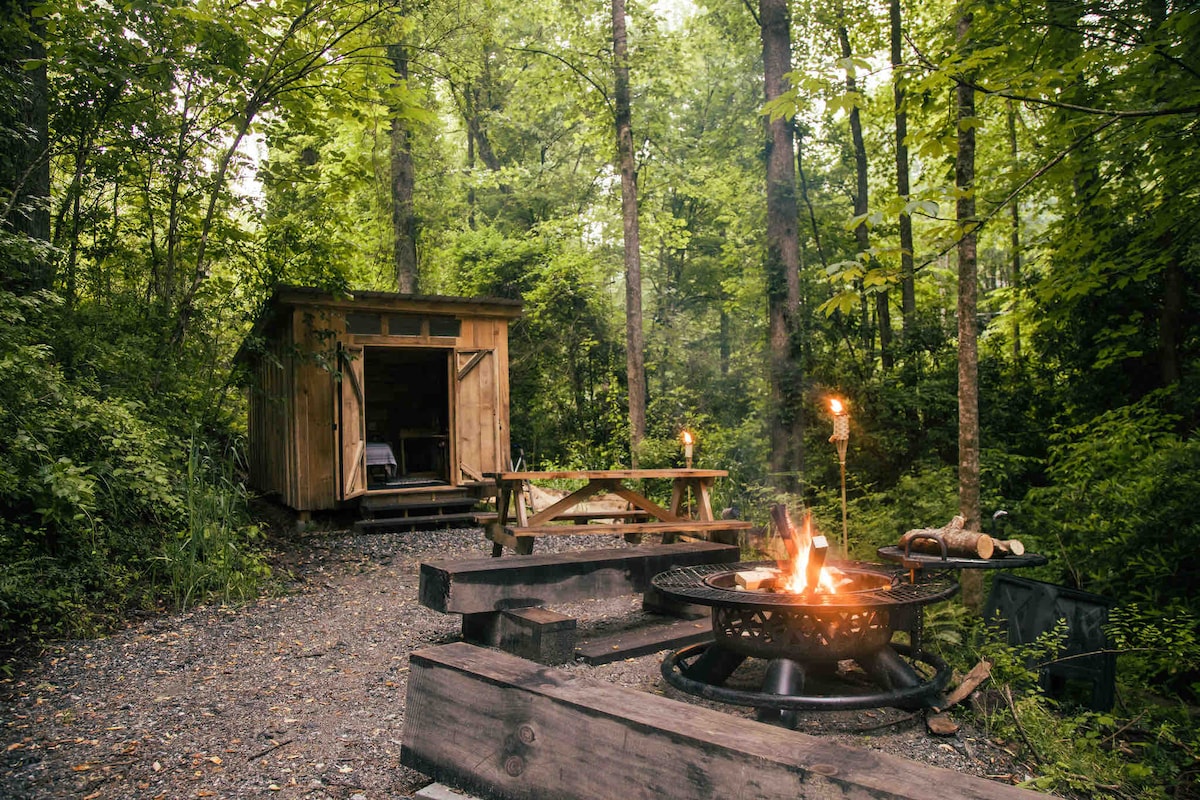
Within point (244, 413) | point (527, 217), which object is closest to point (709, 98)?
point (527, 217)

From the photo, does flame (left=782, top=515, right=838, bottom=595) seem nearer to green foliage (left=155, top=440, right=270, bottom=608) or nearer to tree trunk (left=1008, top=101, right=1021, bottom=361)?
green foliage (left=155, top=440, right=270, bottom=608)

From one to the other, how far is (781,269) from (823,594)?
8155 millimetres

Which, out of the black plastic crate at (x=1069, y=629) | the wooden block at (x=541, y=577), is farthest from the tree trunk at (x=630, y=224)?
the black plastic crate at (x=1069, y=629)

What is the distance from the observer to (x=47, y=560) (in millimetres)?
5051

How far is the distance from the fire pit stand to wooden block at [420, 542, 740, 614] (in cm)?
102

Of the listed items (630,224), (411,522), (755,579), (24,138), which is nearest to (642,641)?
(755,579)

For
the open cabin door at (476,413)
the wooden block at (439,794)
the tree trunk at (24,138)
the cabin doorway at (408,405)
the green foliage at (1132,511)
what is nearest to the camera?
the wooden block at (439,794)

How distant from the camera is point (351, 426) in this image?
9.14 m

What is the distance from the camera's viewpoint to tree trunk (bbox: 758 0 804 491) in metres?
10.4

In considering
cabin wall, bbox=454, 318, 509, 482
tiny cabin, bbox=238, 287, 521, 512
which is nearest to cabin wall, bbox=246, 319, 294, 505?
tiny cabin, bbox=238, 287, 521, 512

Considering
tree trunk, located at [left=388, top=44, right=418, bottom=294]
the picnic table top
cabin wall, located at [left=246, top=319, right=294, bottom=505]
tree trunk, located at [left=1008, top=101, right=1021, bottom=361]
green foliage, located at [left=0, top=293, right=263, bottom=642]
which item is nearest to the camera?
green foliage, located at [left=0, top=293, right=263, bottom=642]

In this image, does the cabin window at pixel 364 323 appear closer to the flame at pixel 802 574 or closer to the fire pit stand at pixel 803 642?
the fire pit stand at pixel 803 642

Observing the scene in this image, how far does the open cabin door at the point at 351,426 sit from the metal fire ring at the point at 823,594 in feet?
20.6

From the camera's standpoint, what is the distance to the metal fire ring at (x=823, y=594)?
2908mm
